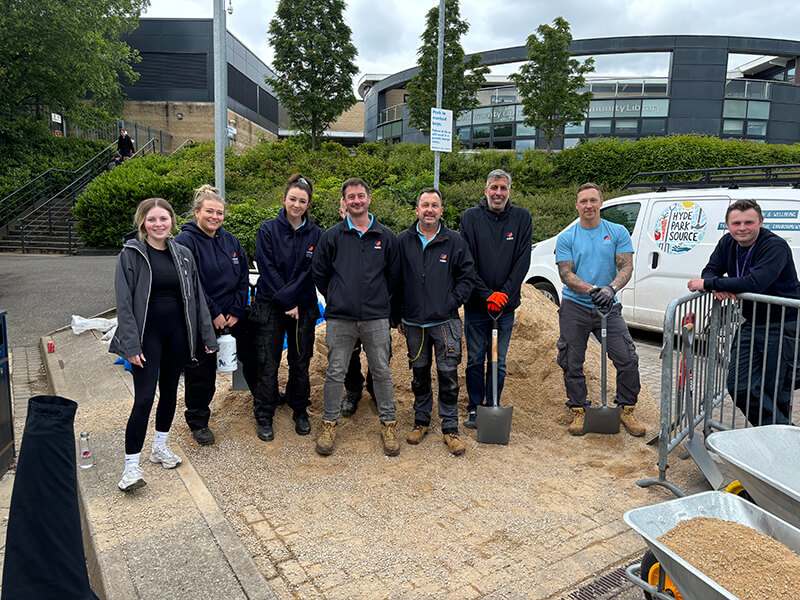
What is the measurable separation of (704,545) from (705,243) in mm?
5681

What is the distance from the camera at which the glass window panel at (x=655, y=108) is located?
90.2ft

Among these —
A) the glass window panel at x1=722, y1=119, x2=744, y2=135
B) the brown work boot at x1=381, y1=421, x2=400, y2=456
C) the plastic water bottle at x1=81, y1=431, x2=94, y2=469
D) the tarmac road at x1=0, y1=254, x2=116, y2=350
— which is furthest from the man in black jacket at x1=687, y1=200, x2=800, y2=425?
the glass window panel at x1=722, y1=119, x2=744, y2=135

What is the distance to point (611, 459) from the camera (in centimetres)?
433

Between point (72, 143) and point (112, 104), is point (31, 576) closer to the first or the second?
point (72, 143)

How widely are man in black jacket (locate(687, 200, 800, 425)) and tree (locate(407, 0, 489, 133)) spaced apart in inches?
667

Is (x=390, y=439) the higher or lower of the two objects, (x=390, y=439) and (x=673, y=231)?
the lower

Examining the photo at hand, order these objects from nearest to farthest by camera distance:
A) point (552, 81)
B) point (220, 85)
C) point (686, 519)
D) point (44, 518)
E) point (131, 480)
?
point (44, 518), point (686, 519), point (131, 480), point (220, 85), point (552, 81)

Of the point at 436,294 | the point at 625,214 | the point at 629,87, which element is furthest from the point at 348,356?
the point at 629,87

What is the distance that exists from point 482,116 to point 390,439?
1088 inches

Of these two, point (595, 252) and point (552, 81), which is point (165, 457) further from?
point (552, 81)

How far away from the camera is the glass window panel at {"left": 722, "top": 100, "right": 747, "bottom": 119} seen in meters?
27.6

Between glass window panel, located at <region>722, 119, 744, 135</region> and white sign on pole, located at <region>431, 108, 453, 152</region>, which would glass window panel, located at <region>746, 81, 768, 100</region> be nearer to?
glass window panel, located at <region>722, 119, 744, 135</region>

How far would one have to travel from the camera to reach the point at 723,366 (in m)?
4.13

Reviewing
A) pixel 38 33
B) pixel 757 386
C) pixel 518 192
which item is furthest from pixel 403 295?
pixel 38 33
